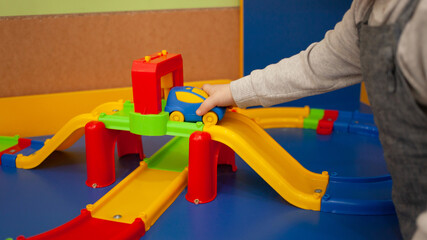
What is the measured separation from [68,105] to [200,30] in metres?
0.53

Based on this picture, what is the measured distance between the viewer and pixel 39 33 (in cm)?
141

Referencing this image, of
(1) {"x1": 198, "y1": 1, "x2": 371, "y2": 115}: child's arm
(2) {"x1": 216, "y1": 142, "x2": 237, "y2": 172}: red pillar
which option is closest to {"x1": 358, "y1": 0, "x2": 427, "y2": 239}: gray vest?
(1) {"x1": 198, "y1": 1, "x2": 371, "y2": 115}: child's arm

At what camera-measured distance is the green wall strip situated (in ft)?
4.50

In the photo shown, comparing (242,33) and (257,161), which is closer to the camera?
(257,161)

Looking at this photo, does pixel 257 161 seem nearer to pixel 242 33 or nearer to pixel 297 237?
pixel 297 237

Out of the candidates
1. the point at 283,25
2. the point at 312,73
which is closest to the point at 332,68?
the point at 312,73

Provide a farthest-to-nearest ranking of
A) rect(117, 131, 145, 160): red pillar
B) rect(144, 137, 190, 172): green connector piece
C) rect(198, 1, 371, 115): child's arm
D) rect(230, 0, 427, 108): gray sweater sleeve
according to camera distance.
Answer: rect(117, 131, 145, 160): red pillar, rect(144, 137, 190, 172): green connector piece, rect(198, 1, 371, 115): child's arm, rect(230, 0, 427, 108): gray sweater sleeve

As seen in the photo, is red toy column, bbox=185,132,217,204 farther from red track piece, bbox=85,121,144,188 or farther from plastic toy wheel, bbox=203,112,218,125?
Answer: red track piece, bbox=85,121,144,188

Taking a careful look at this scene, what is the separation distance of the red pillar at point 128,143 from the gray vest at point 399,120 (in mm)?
755

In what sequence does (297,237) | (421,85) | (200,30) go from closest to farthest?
(421,85) < (297,237) < (200,30)

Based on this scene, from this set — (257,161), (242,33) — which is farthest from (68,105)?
(257,161)

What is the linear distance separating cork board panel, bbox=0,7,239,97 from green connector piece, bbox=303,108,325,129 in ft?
1.12

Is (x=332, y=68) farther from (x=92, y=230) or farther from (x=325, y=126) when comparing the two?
(x=325, y=126)

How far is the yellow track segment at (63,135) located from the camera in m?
1.05
